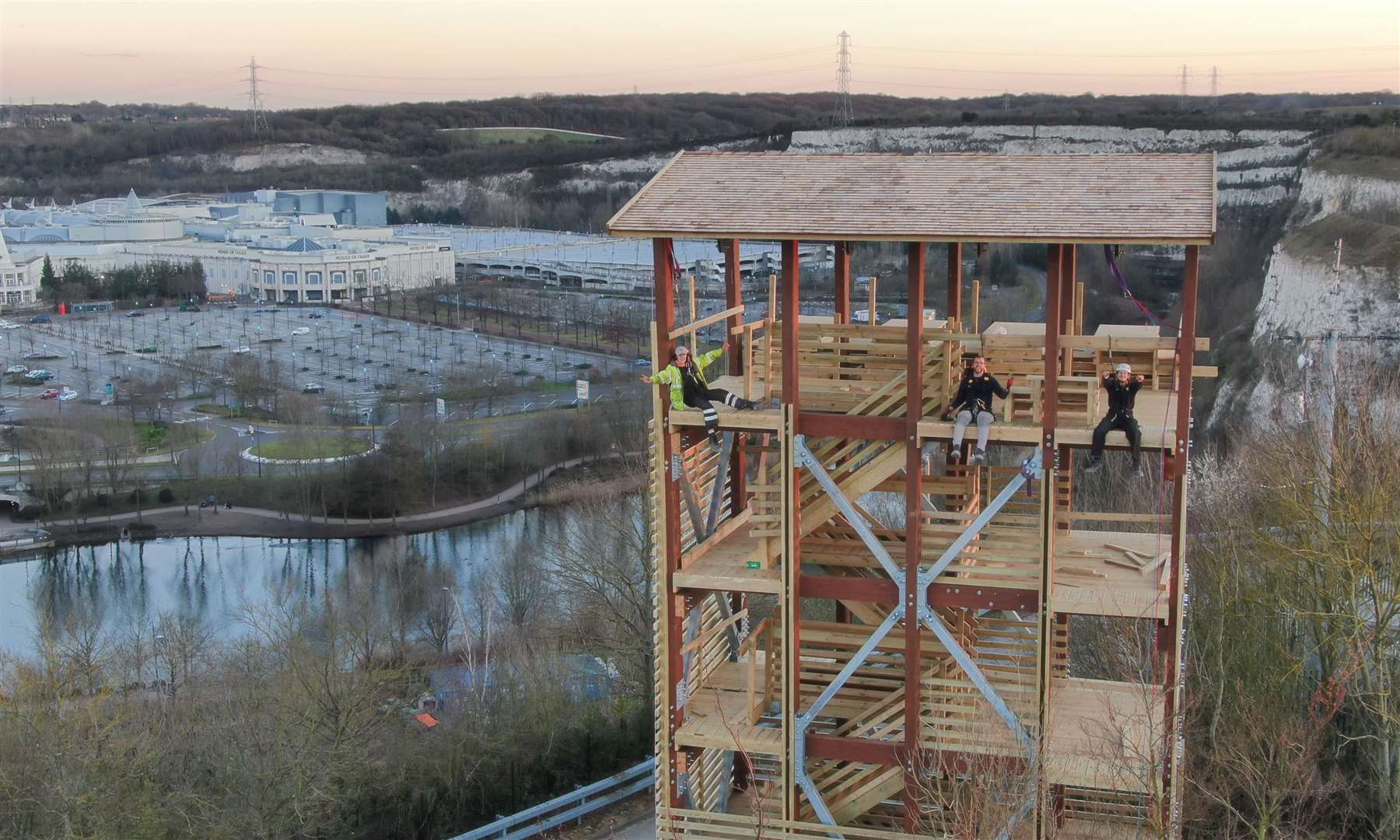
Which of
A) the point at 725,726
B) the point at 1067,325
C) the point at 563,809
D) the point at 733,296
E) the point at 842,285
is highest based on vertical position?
the point at 842,285

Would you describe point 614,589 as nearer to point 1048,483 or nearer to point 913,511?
point 913,511

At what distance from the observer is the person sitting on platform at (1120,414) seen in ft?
48.8

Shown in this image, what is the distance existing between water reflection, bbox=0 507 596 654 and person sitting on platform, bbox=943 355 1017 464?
110ft

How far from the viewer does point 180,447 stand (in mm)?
76188

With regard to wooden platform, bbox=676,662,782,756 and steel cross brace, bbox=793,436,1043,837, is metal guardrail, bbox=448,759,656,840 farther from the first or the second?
steel cross brace, bbox=793,436,1043,837

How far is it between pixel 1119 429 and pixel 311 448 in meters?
62.5

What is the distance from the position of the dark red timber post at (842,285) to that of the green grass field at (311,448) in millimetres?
55428

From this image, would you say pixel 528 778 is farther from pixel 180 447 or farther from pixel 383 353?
pixel 383 353

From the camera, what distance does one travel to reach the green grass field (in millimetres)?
72000

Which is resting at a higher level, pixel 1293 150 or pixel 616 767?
pixel 1293 150

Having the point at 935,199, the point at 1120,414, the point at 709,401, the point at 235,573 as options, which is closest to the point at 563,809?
the point at 709,401

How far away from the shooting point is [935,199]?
1550 centimetres

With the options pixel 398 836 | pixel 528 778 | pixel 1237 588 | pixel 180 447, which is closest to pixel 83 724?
pixel 398 836

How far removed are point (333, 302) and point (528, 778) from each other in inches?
4841
